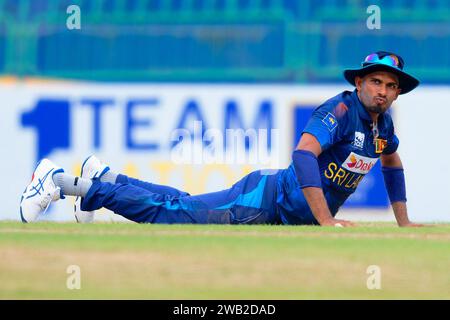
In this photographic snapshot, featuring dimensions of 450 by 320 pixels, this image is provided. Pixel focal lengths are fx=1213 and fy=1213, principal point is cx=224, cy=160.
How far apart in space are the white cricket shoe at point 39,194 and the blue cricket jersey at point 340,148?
4.71 feet

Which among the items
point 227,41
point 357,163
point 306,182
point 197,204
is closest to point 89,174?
point 197,204

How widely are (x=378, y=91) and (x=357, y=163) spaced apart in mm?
462

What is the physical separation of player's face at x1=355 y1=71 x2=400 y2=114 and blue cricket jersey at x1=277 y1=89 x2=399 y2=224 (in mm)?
62

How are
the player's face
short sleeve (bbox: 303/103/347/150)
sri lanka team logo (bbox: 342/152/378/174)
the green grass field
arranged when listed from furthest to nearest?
sri lanka team logo (bbox: 342/152/378/174) < the player's face < short sleeve (bbox: 303/103/347/150) < the green grass field

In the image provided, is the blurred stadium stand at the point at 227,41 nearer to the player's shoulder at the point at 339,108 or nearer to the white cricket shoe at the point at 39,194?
the white cricket shoe at the point at 39,194

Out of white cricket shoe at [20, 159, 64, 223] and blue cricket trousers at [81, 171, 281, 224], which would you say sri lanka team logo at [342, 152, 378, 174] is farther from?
white cricket shoe at [20, 159, 64, 223]

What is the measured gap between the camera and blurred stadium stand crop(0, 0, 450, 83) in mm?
11570

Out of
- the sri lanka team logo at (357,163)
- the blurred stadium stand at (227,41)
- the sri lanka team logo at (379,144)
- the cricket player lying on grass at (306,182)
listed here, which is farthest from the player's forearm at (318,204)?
the blurred stadium stand at (227,41)

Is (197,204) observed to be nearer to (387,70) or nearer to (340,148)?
(340,148)

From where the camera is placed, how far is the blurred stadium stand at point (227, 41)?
11.6 meters

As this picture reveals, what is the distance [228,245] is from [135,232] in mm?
786

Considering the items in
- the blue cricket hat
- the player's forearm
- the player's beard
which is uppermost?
the blue cricket hat

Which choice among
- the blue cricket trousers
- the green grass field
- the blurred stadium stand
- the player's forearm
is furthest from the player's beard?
the blurred stadium stand

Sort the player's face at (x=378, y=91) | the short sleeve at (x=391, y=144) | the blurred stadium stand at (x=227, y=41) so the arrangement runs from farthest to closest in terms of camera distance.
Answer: the blurred stadium stand at (x=227, y=41), the short sleeve at (x=391, y=144), the player's face at (x=378, y=91)
